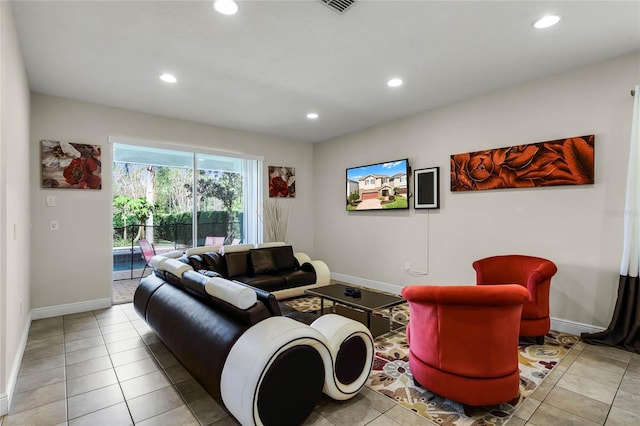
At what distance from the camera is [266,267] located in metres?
4.71

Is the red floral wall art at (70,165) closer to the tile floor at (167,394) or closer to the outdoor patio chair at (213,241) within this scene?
the outdoor patio chair at (213,241)

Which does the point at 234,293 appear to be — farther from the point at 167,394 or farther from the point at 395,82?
the point at 395,82

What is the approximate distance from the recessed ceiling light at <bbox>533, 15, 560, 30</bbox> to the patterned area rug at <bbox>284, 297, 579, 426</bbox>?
9.16 feet

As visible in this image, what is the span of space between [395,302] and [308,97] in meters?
2.73

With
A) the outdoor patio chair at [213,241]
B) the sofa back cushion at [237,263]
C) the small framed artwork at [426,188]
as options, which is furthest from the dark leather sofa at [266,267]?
the small framed artwork at [426,188]

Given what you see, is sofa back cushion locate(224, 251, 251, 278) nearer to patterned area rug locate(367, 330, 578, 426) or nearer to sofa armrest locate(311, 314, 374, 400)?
patterned area rug locate(367, 330, 578, 426)

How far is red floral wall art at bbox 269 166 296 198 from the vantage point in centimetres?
605

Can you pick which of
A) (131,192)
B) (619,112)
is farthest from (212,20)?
(619,112)

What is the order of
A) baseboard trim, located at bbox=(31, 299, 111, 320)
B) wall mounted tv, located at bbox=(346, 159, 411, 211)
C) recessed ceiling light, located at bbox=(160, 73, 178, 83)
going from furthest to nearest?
wall mounted tv, located at bbox=(346, 159, 411, 211)
baseboard trim, located at bbox=(31, 299, 111, 320)
recessed ceiling light, located at bbox=(160, 73, 178, 83)

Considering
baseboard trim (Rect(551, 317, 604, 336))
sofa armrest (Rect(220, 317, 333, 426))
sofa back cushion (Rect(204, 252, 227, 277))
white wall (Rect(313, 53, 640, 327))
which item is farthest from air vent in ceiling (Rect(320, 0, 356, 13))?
baseboard trim (Rect(551, 317, 604, 336))

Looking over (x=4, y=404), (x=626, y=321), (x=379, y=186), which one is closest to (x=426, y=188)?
(x=379, y=186)

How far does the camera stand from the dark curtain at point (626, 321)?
2.86 meters

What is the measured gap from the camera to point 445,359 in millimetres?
2033

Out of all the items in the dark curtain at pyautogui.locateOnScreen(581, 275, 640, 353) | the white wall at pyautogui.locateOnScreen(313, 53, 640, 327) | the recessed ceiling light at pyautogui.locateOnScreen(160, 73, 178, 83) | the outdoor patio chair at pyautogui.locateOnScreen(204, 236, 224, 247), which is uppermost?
the recessed ceiling light at pyautogui.locateOnScreen(160, 73, 178, 83)
